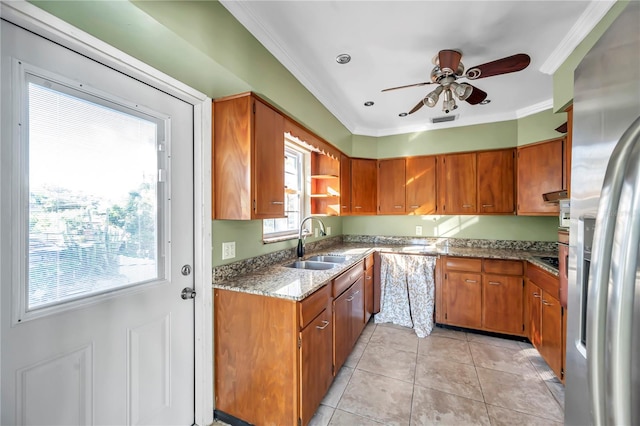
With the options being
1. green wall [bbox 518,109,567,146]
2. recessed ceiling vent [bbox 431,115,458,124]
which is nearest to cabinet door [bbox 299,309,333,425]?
recessed ceiling vent [bbox 431,115,458,124]

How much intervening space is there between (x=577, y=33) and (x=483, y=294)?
93.5 inches

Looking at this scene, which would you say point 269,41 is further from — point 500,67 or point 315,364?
point 315,364

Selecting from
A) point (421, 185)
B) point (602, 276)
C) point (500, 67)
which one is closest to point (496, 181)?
point (421, 185)

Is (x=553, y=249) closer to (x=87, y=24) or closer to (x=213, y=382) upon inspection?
(x=213, y=382)

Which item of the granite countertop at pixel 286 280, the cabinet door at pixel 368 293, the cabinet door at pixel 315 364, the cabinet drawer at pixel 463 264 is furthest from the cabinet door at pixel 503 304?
the cabinet door at pixel 315 364

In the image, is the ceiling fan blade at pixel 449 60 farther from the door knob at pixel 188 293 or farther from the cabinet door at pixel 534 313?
the door knob at pixel 188 293

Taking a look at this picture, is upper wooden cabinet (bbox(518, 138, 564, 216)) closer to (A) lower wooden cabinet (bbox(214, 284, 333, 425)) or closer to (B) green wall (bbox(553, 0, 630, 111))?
(B) green wall (bbox(553, 0, 630, 111))

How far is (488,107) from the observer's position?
2.92 m

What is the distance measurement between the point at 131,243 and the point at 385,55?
2.10 metres

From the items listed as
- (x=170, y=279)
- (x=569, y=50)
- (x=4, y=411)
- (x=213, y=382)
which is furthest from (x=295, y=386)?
(x=569, y=50)

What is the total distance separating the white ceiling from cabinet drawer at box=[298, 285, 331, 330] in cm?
167

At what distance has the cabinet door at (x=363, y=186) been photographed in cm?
355

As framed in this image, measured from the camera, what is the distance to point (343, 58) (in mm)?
1979

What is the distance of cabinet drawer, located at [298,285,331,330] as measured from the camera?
1.50 meters
